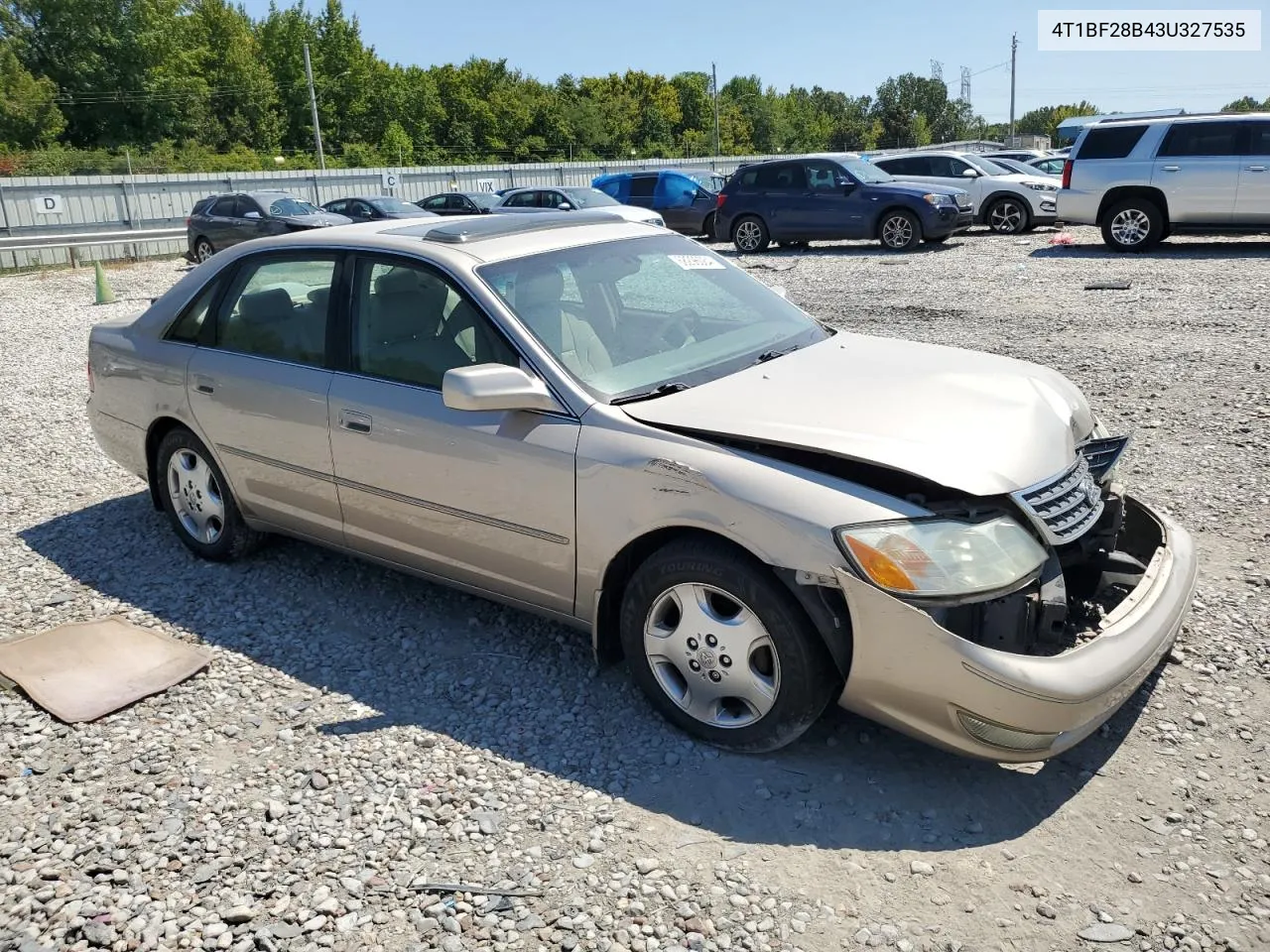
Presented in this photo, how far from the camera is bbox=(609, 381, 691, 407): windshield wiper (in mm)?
3596

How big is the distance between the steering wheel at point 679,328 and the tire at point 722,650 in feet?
3.39

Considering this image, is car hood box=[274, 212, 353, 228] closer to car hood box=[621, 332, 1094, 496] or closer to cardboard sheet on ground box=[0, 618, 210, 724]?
cardboard sheet on ground box=[0, 618, 210, 724]

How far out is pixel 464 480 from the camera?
3.83m

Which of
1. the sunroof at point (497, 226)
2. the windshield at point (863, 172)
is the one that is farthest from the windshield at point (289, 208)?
the sunroof at point (497, 226)

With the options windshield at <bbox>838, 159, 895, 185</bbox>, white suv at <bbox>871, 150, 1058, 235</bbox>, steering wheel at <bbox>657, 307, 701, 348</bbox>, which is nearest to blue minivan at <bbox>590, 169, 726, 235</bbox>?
windshield at <bbox>838, 159, 895, 185</bbox>

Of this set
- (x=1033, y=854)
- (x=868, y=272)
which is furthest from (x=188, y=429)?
(x=868, y=272)

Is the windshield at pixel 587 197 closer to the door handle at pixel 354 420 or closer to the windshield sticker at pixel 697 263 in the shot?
the windshield sticker at pixel 697 263

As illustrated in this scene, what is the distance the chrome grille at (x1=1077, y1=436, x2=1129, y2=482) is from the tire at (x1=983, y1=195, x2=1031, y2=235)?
54.6 feet

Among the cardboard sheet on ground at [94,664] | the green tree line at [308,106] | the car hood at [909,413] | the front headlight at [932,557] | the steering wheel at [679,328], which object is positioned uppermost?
the green tree line at [308,106]

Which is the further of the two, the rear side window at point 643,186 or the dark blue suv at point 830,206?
the rear side window at point 643,186

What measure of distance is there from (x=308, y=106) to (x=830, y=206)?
68.3 metres

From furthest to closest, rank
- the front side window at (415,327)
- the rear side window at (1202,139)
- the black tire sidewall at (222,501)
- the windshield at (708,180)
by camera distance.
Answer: the windshield at (708,180), the rear side window at (1202,139), the black tire sidewall at (222,501), the front side window at (415,327)

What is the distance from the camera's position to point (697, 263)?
4590 mm

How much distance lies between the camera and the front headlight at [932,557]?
2938 millimetres
